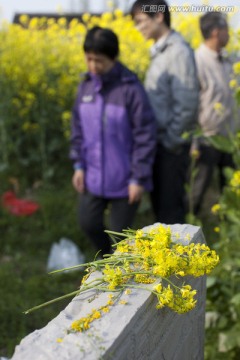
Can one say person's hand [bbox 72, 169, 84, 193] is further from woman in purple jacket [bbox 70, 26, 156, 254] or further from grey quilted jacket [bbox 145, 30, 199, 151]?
grey quilted jacket [bbox 145, 30, 199, 151]

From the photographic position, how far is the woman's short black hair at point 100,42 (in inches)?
98.4

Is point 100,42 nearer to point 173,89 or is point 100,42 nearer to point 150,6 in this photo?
point 150,6

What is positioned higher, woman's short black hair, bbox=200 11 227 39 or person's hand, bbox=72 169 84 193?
woman's short black hair, bbox=200 11 227 39

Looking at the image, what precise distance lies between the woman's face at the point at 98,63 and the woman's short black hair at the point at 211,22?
3.45 feet

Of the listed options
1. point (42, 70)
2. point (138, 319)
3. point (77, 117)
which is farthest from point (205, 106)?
point (138, 319)

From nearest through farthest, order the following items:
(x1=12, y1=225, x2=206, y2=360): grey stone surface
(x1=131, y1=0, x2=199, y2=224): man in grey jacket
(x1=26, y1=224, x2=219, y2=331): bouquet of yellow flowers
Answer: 1. (x1=12, y1=225, x2=206, y2=360): grey stone surface
2. (x1=26, y1=224, x2=219, y2=331): bouquet of yellow flowers
3. (x1=131, y1=0, x2=199, y2=224): man in grey jacket

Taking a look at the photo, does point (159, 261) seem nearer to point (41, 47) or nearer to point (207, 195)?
point (207, 195)

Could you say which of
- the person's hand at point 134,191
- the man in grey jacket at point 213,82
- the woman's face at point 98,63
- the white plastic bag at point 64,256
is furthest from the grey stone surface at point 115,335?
the man in grey jacket at point 213,82

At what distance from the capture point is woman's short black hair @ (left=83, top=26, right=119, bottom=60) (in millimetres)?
2500

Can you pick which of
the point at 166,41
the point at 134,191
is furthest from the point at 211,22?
the point at 134,191

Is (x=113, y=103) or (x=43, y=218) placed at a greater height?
(x=113, y=103)

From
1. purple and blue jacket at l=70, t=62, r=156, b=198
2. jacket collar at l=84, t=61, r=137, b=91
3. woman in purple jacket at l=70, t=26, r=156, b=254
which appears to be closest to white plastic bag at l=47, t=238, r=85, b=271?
woman in purple jacket at l=70, t=26, r=156, b=254

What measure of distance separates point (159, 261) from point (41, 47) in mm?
4367

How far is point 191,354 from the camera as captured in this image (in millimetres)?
1576
